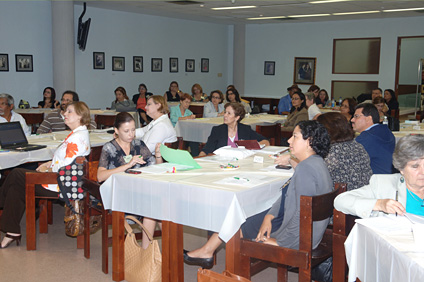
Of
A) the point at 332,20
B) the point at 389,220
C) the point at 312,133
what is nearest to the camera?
the point at 389,220

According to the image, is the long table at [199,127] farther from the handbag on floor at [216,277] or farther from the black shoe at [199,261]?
the handbag on floor at [216,277]

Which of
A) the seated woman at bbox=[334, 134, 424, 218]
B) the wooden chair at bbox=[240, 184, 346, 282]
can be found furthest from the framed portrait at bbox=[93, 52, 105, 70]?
the seated woman at bbox=[334, 134, 424, 218]

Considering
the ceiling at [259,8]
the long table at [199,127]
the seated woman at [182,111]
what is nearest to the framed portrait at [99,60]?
the ceiling at [259,8]

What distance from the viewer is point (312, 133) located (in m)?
3.20

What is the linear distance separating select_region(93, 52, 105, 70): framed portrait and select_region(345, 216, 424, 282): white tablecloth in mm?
11605

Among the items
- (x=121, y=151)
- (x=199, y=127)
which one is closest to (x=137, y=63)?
(x=199, y=127)

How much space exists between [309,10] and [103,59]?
5.64 m

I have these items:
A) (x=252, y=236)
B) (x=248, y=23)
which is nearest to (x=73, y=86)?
(x=248, y=23)

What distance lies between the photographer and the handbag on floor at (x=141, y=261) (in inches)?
138

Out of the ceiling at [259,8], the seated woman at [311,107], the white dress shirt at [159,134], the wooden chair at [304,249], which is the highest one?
the ceiling at [259,8]

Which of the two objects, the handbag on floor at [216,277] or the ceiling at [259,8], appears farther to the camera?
the ceiling at [259,8]

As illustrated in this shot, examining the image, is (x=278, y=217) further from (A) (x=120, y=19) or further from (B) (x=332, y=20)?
(B) (x=332, y=20)

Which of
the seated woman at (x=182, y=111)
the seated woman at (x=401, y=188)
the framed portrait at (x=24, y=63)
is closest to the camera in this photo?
the seated woman at (x=401, y=188)

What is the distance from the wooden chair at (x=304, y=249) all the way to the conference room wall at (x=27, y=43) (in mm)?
9820
